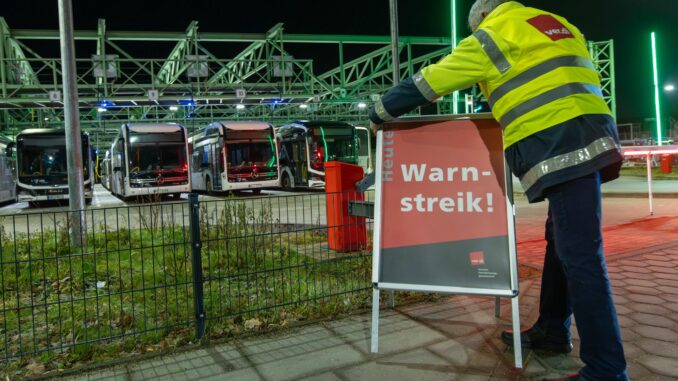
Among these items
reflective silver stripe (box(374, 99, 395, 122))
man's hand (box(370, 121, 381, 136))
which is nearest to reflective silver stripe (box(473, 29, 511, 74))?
reflective silver stripe (box(374, 99, 395, 122))

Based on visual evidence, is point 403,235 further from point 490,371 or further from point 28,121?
point 28,121

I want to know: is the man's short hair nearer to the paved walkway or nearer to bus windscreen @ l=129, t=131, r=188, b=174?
the paved walkway

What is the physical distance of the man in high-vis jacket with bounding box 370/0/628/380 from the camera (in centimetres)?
270

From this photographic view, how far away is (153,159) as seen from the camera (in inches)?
815

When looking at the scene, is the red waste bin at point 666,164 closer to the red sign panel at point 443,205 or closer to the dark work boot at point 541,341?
the dark work boot at point 541,341

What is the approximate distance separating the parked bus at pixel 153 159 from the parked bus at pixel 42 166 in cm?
147

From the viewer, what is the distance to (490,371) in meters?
3.23

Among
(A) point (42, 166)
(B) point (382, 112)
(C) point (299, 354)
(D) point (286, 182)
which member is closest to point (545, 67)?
(B) point (382, 112)

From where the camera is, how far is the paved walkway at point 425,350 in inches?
128

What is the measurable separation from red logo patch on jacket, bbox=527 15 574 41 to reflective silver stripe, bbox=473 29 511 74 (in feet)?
0.78

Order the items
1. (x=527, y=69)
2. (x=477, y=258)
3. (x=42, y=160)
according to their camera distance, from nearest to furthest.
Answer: (x=527, y=69) < (x=477, y=258) < (x=42, y=160)

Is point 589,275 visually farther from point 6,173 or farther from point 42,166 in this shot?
point 6,173

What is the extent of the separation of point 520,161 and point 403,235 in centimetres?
103

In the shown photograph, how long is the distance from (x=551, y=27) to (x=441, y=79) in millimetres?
654
